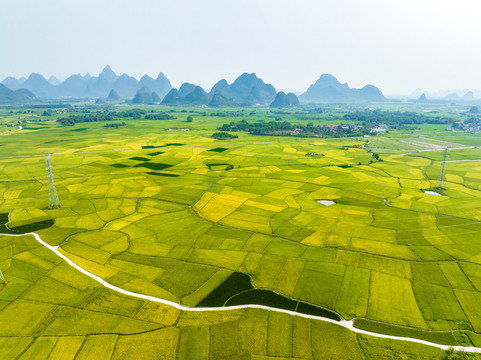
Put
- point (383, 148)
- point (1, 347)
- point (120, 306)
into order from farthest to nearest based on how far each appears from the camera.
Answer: point (383, 148), point (120, 306), point (1, 347)

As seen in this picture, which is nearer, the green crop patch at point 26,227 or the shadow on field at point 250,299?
the shadow on field at point 250,299

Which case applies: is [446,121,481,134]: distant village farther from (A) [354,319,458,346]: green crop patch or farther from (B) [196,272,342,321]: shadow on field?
(B) [196,272,342,321]: shadow on field

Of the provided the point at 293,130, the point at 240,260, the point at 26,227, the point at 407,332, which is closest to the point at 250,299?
the point at 240,260

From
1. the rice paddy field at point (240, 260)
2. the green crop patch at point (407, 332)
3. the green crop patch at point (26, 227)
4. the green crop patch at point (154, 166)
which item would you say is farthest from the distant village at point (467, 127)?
the green crop patch at point (26, 227)

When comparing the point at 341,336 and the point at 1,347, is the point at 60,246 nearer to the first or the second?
the point at 1,347

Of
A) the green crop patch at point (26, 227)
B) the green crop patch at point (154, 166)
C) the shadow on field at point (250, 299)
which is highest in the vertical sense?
the shadow on field at point (250, 299)

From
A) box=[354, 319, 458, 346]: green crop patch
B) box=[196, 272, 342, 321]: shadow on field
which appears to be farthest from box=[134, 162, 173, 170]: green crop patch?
box=[354, 319, 458, 346]: green crop patch

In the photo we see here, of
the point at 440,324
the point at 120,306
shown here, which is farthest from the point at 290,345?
the point at 120,306

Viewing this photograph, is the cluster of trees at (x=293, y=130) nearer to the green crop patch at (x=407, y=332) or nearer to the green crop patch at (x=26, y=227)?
the green crop patch at (x=26, y=227)
